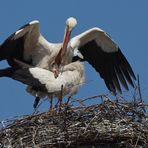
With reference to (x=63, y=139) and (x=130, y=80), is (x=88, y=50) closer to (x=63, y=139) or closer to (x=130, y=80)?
(x=130, y=80)

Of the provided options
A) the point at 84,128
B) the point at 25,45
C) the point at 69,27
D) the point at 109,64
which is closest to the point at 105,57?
the point at 109,64

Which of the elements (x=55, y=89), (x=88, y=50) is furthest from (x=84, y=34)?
(x=55, y=89)

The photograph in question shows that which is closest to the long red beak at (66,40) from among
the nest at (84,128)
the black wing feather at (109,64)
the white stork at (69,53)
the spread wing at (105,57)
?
the white stork at (69,53)

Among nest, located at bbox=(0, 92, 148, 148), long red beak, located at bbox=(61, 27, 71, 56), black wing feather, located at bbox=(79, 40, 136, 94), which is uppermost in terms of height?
long red beak, located at bbox=(61, 27, 71, 56)

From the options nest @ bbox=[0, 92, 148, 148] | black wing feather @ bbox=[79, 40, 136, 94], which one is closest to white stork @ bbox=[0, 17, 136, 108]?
black wing feather @ bbox=[79, 40, 136, 94]

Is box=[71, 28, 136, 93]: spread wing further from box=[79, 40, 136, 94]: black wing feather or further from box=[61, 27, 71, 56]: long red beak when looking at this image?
box=[61, 27, 71, 56]: long red beak

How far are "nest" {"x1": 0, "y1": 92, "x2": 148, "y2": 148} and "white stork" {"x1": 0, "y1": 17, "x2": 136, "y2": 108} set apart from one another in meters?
1.96

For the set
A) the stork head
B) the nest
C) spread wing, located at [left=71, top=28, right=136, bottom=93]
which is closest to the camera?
the nest

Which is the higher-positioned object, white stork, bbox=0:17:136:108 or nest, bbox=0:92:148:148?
white stork, bbox=0:17:136:108

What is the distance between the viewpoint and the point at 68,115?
8.93 meters

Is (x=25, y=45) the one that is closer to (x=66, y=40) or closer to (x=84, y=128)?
(x=66, y=40)

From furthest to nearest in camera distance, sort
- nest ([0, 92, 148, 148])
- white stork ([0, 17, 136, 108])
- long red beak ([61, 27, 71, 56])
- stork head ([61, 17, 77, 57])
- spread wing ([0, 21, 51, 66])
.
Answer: stork head ([61, 17, 77, 57])
long red beak ([61, 27, 71, 56])
white stork ([0, 17, 136, 108])
spread wing ([0, 21, 51, 66])
nest ([0, 92, 148, 148])

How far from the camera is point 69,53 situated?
11758 millimetres

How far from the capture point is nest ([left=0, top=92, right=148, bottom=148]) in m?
8.65
